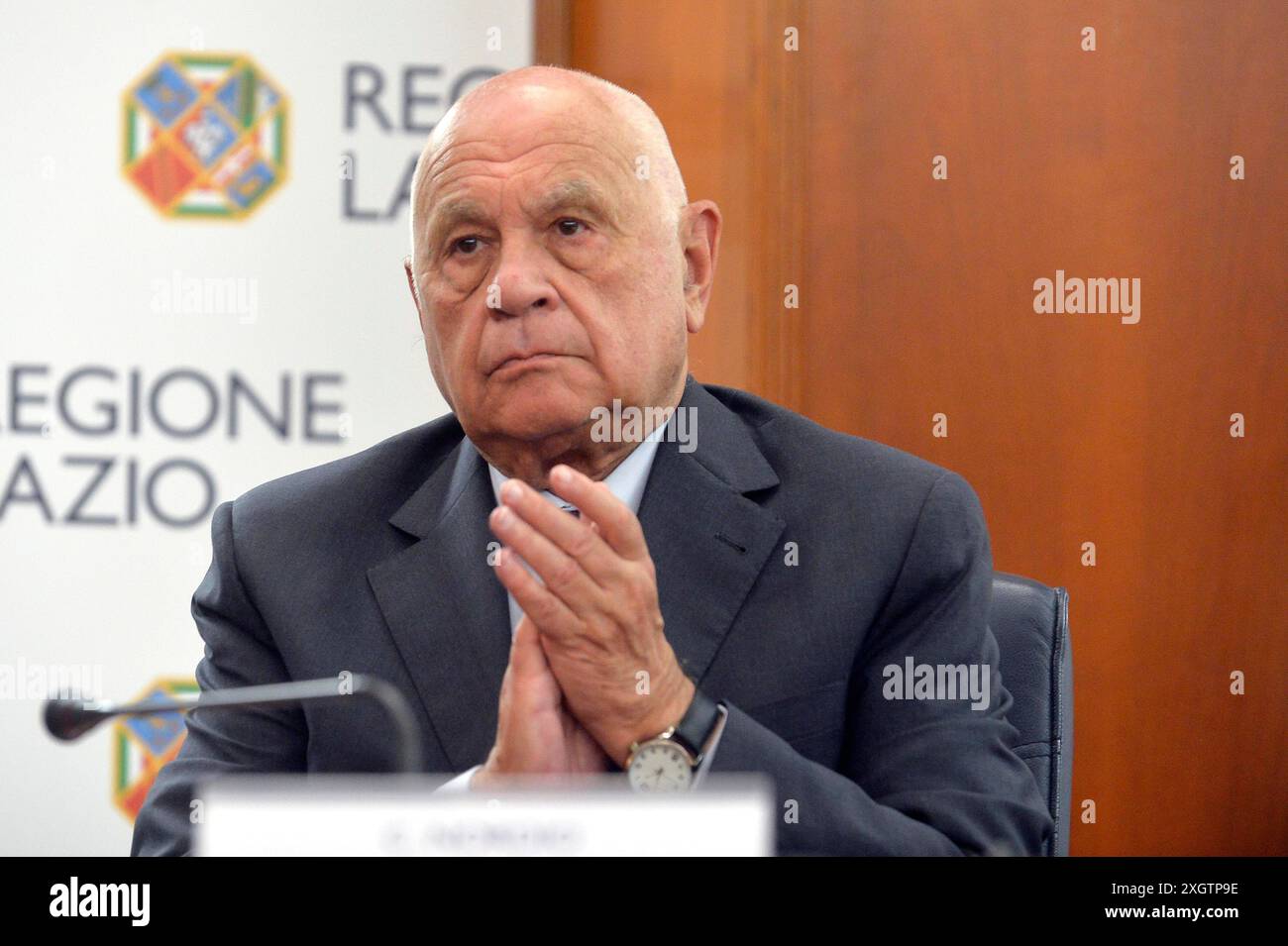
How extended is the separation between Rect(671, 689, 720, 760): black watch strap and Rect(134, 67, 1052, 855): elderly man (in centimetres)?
3

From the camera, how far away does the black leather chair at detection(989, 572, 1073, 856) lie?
55.4 inches

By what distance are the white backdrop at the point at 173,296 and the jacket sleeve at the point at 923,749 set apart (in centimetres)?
143

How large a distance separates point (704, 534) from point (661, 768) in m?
0.32

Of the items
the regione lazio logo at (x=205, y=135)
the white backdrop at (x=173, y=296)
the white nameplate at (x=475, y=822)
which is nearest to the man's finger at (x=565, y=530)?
the white nameplate at (x=475, y=822)

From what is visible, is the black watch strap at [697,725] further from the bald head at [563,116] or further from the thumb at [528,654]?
the bald head at [563,116]

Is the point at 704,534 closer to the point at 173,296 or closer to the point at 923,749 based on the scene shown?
the point at 923,749

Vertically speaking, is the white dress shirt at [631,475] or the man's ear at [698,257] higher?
the man's ear at [698,257]

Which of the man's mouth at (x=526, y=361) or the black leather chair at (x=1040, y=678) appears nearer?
the man's mouth at (x=526, y=361)

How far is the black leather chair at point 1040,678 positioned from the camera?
1406 mm

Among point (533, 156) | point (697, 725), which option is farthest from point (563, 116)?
point (697, 725)

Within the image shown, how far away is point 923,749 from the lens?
1126mm

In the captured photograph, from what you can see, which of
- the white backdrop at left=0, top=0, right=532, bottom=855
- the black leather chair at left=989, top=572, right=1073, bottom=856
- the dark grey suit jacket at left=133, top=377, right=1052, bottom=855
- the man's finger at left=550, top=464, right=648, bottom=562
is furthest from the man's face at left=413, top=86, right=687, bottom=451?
the white backdrop at left=0, top=0, right=532, bottom=855

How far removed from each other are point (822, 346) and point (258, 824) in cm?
A: 174
